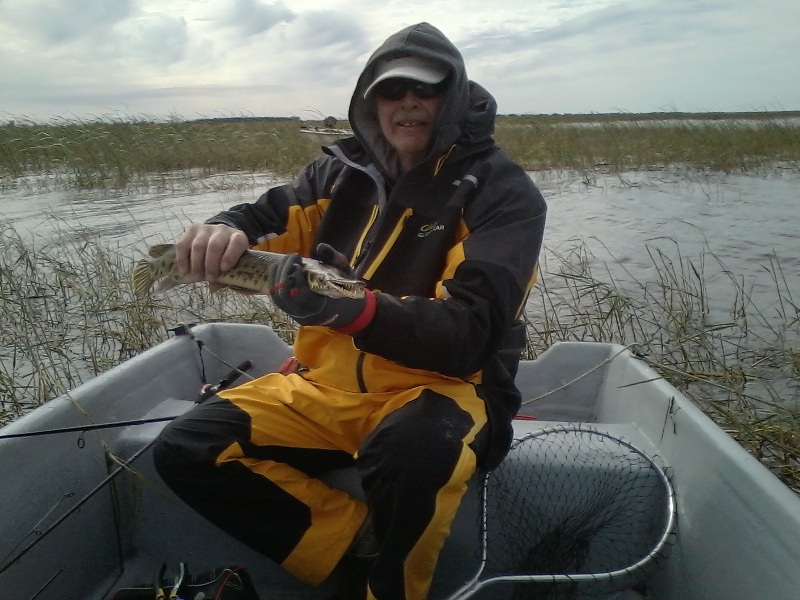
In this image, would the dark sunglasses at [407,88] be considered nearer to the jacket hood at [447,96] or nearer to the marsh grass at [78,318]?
the jacket hood at [447,96]

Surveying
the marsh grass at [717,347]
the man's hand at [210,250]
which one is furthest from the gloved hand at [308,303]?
the marsh grass at [717,347]

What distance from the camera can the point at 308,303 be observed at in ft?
5.96

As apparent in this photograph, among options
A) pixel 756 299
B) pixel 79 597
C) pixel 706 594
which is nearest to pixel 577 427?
pixel 706 594

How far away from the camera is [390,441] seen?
1907mm

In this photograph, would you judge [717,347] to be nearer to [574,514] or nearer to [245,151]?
[574,514]

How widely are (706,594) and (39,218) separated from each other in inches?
368

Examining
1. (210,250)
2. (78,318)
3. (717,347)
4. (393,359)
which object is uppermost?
(210,250)

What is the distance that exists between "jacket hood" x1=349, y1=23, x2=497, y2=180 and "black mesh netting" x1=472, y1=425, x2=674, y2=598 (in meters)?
1.25

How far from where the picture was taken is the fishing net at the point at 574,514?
2293mm

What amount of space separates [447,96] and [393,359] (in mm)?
1108

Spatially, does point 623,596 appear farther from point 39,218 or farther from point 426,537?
point 39,218

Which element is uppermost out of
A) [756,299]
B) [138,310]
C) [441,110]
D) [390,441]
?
[441,110]

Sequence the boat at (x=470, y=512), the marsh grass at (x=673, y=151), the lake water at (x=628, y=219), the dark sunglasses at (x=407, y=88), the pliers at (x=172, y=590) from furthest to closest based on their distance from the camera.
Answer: the marsh grass at (x=673, y=151) → the lake water at (x=628, y=219) → the dark sunglasses at (x=407, y=88) → the pliers at (x=172, y=590) → the boat at (x=470, y=512)

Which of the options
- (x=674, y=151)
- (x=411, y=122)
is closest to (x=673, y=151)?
(x=674, y=151)
